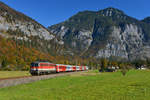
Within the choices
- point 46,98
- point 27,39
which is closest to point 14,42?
point 27,39

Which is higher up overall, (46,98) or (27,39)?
(27,39)

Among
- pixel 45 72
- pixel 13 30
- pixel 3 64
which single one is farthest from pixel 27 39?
pixel 45 72

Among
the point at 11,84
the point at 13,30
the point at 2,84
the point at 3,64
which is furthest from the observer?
the point at 13,30

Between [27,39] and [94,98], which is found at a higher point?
[27,39]

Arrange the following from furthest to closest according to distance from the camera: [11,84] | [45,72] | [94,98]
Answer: [45,72] < [11,84] < [94,98]

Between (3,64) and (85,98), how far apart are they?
3271 inches

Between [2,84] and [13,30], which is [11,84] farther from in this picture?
[13,30]

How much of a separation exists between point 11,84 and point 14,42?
503ft

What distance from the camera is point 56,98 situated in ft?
52.8

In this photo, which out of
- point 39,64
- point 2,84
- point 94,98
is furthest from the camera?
point 39,64

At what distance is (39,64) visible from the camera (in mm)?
44469

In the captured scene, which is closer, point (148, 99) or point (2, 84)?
point (148, 99)

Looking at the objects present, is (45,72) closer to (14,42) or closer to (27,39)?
(14,42)

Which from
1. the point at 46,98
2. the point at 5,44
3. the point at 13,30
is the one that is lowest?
the point at 46,98
